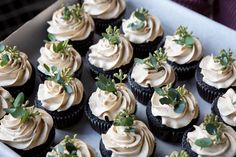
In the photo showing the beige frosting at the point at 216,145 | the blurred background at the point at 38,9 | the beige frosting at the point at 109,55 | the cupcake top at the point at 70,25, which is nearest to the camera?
the beige frosting at the point at 216,145

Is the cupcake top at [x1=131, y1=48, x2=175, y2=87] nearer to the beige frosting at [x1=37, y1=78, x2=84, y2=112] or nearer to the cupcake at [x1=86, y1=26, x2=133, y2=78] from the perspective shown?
the cupcake at [x1=86, y1=26, x2=133, y2=78]

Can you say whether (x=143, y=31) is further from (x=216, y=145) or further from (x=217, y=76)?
(x=216, y=145)

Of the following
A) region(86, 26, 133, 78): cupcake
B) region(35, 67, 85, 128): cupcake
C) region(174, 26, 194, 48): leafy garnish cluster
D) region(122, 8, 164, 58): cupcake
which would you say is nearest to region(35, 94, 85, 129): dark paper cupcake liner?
region(35, 67, 85, 128): cupcake

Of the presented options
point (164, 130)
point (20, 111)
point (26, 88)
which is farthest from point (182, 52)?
point (20, 111)

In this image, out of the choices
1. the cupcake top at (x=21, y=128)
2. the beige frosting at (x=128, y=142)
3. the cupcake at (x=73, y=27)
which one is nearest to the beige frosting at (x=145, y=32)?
the cupcake at (x=73, y=27)

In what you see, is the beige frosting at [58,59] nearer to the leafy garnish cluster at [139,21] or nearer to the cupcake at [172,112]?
the leafy garnish cluster at [139,21]

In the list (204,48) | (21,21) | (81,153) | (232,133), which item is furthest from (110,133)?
(21,21)
